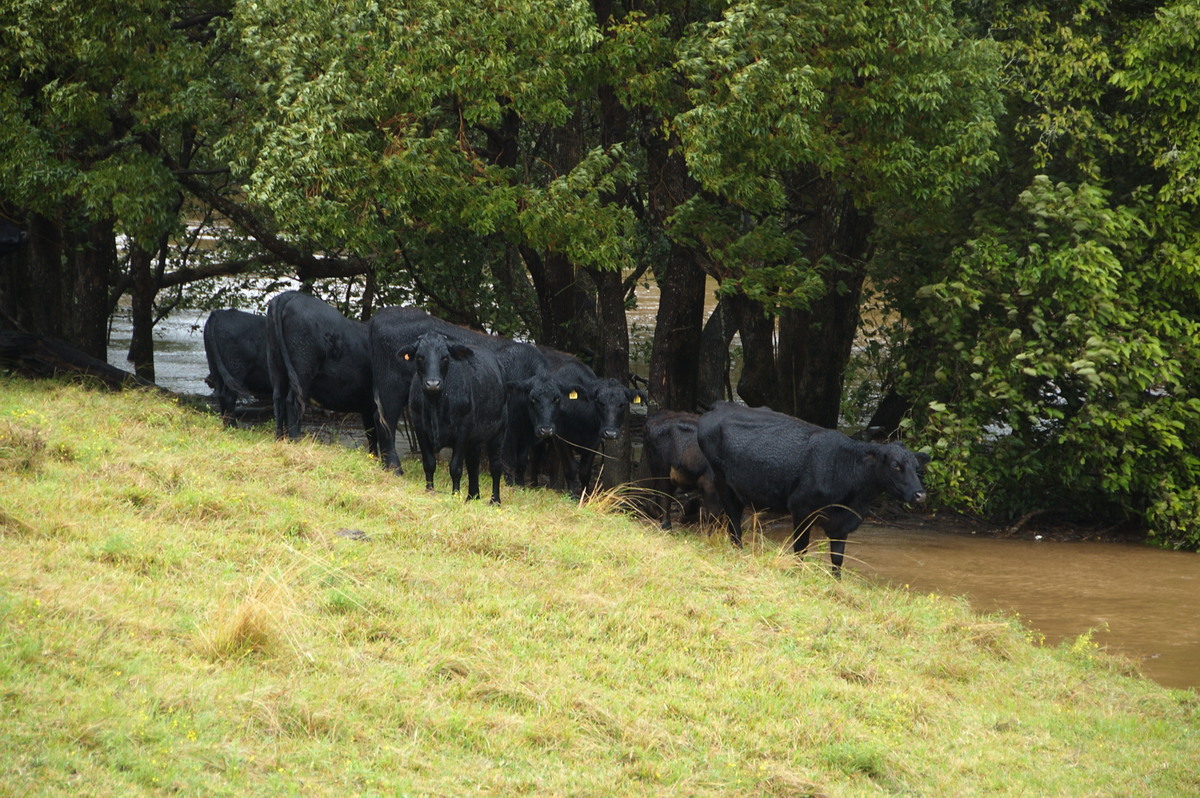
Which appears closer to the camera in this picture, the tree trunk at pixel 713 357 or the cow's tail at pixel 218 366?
the cow's tail at pixel 218 366

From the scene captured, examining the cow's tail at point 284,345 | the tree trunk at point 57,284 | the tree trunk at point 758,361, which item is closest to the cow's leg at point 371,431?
the cow's tail at point 284,345

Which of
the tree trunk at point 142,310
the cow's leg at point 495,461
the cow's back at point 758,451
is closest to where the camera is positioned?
the cow's leg at point 495,461

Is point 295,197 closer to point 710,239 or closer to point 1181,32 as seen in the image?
point 710,239

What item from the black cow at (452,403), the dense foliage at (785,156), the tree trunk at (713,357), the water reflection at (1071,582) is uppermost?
the dense foliage at (785,156)

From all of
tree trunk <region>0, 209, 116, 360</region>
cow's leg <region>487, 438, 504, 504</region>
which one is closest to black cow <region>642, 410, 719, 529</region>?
cow's leg <region>487, 438, 504, 504</region>

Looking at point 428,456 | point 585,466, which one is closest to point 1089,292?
point 585,466

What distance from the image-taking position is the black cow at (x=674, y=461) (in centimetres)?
1518

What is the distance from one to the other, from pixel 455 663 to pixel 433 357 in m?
5.27

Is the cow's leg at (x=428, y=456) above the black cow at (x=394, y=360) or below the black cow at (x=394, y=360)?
below

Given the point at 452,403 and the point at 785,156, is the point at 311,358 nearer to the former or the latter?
the point at 452,403

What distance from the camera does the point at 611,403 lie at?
1550 cm

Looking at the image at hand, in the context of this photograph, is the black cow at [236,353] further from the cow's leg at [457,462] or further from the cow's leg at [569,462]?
the cow's leg at [457,462]

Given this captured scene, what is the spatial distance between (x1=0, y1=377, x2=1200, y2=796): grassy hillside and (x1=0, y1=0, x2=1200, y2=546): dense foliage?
499 centimetres

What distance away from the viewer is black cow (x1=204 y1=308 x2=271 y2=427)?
16594 mm
